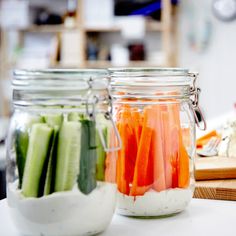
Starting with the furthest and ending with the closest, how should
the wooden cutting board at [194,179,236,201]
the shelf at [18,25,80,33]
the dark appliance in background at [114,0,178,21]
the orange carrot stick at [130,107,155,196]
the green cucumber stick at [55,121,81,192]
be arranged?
the shelf at [18,25,80,33] < the dark appliance in background at [114,0,178,21] < the wooden cutting board at [194,179,236,201] < the orange carrot stick at [130,107,155,196] < the green cucumber stick at [55,121,81,192]

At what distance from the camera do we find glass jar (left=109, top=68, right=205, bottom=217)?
732mm

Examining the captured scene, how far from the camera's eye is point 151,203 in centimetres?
73

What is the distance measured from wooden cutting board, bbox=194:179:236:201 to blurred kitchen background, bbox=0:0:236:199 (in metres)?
2.89

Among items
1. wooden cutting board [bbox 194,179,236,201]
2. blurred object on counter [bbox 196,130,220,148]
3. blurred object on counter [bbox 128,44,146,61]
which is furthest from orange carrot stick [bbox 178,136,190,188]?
blurred object on counter [bbox 128,44,146,61]

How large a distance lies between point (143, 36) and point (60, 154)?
3447mm

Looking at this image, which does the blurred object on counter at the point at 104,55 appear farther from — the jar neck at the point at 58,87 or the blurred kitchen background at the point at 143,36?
the jar neck at the point at 58,87

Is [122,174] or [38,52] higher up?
[38,52]

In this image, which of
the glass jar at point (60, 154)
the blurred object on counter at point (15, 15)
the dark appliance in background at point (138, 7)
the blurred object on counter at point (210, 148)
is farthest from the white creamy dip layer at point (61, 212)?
the blurred object on counter at point (15, 15)

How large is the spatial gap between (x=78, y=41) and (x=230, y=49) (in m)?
1.16

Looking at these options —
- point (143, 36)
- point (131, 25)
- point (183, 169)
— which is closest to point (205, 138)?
point (183, 169)

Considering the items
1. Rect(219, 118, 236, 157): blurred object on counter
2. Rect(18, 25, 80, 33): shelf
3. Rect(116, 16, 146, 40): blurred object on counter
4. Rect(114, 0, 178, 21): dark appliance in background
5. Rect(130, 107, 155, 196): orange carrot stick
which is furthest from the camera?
Rect(18, 25, 80, 33): shelf

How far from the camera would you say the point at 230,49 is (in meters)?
3.79

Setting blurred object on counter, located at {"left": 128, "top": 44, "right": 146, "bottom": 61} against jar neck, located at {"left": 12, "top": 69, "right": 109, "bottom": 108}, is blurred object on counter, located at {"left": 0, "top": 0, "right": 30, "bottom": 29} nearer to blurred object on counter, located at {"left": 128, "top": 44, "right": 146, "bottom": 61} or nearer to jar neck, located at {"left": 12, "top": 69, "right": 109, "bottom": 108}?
blurred object on counter, located at {"left": 128, "top": 44, "right": 146, "bottom": 61}

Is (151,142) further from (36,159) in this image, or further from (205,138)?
(205,138)
